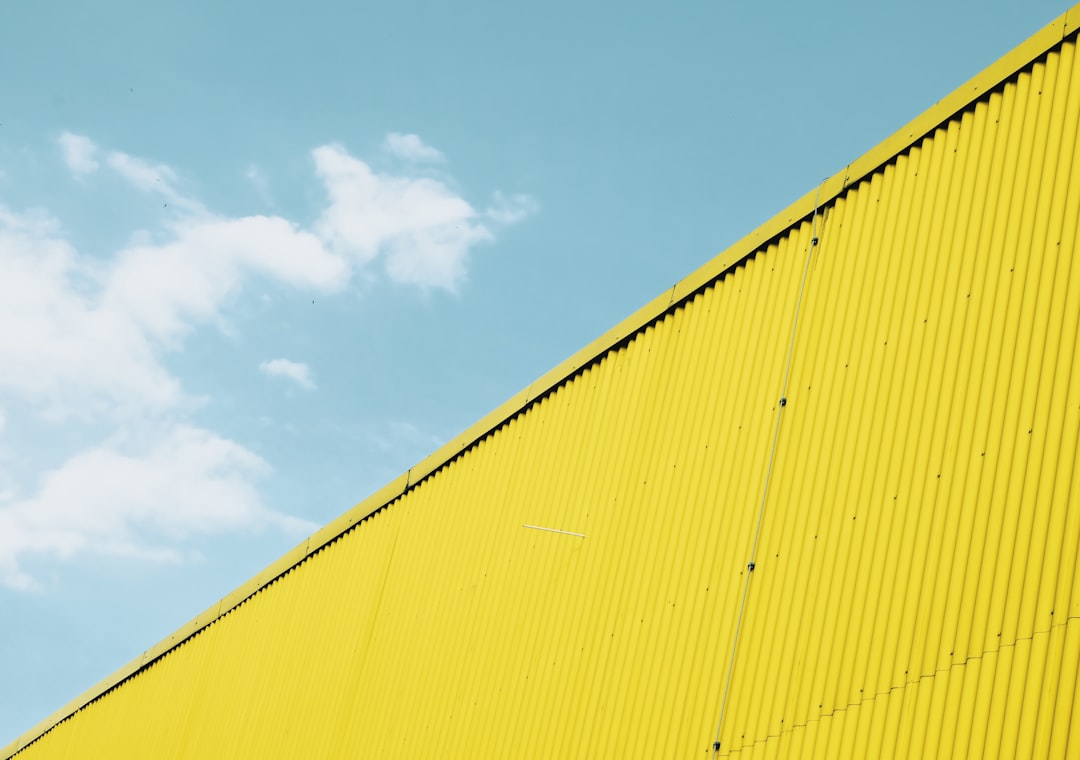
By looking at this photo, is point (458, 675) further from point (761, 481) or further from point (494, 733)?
point (761, 481)

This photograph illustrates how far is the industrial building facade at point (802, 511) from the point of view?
23.0 feet

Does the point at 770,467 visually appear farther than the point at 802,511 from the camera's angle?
Yes

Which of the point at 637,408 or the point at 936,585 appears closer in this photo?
the point at 936,585

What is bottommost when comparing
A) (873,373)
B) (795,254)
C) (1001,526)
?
(1001,526)

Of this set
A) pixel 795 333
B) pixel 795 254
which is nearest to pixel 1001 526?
pixel 795 333

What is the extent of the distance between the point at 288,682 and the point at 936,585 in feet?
29.7

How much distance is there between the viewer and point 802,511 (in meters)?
8.50

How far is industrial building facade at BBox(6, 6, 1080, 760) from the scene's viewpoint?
7020 mm

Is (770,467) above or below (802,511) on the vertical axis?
above

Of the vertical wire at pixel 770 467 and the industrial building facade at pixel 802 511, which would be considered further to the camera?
the vertical wire at pixel 770 467

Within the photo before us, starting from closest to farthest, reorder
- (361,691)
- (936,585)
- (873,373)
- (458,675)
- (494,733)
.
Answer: (936,585), (873,373), (494,733), (458,675), (361,691)

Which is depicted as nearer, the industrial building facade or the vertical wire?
the industrial building facade

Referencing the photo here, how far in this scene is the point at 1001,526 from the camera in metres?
7.03

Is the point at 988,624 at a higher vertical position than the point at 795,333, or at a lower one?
lower
